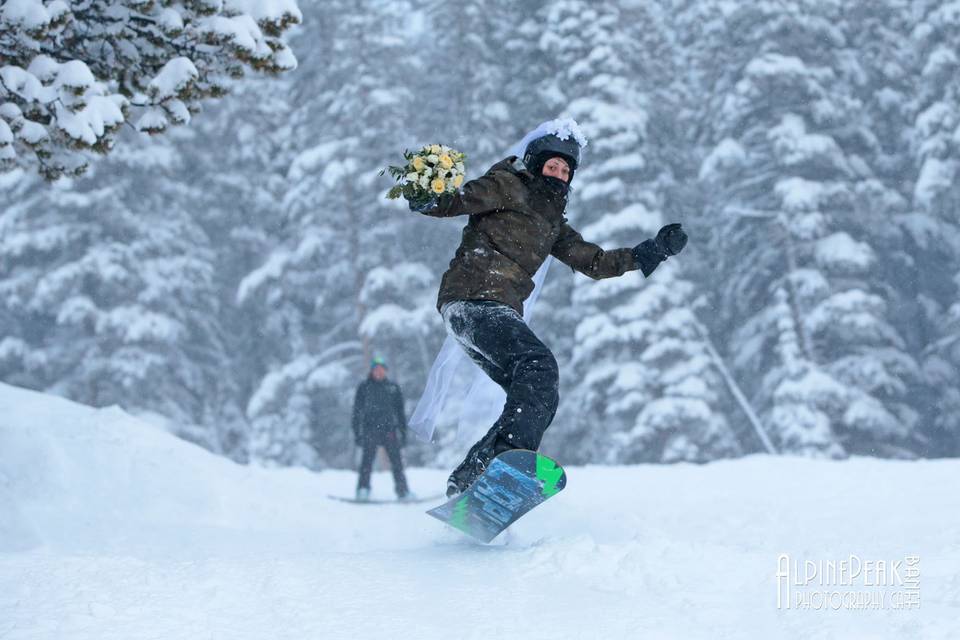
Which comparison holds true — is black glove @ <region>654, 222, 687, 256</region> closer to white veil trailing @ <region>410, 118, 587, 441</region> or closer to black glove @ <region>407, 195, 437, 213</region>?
white veil trailing @ <region>410, 118, 587, 441</region>

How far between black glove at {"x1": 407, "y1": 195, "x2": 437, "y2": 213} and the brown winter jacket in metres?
0.11

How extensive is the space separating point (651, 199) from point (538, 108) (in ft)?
16.0

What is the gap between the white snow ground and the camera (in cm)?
394

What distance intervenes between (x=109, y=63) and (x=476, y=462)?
4641 millimetres

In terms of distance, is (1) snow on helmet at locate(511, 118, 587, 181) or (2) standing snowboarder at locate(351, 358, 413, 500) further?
(2) standing snowboarder at locate(351, 358, 413, 500)

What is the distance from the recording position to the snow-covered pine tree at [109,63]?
6.59 meters

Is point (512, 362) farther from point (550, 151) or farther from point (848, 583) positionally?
point (848, 583)

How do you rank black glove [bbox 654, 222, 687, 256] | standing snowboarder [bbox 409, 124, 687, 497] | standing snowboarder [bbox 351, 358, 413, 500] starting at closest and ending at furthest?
standing snowboarder [bbox 409, 124, 687, 497] < black glove [bbox 654, 222, 687, 256] < standing snowboarder [bbox 351, 358, 413, 500]

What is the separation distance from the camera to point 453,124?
88.7 feet

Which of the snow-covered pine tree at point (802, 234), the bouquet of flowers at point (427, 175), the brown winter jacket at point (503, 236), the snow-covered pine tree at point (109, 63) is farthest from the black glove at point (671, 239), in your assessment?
the snow-covered pine tree at point (802, 234)

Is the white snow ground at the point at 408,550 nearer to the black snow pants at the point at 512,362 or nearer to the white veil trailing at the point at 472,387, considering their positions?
the black snow pants at the point at 512,362

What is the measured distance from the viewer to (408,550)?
18.2ft

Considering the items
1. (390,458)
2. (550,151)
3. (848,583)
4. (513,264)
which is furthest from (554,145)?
(390,458)

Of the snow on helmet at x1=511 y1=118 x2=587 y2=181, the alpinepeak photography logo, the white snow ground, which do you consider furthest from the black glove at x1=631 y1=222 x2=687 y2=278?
the alpinepeak photography logo
